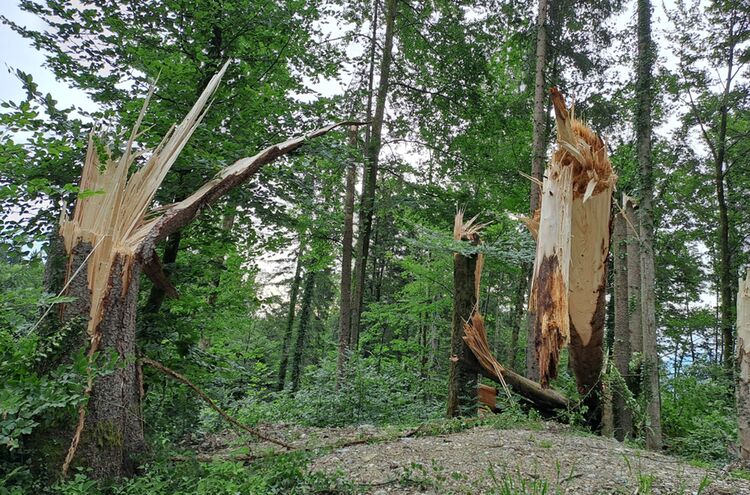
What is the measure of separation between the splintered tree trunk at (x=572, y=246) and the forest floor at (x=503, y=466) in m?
0.82

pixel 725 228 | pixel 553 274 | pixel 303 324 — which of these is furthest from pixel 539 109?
pixel 303 324

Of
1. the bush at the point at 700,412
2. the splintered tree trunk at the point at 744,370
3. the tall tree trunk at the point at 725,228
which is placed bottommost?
the bush at the point at 700,412

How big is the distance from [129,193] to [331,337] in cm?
1740

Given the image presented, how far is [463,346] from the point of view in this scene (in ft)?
23.2

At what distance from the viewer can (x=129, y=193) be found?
3.53m

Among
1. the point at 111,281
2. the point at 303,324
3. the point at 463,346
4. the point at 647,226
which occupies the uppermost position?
the point at 647,226

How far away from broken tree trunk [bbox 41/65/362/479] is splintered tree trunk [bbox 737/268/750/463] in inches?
244

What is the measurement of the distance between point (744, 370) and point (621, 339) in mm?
2082

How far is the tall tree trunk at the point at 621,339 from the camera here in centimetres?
578

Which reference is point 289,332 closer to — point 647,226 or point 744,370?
point 647,226

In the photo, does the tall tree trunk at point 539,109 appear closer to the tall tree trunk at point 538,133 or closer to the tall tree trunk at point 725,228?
the tall tree trunk at point 538,133

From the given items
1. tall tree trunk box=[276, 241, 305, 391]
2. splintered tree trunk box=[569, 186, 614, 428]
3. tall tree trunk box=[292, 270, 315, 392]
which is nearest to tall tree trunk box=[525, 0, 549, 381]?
splintered tree trunk box=[569, 186, 614, 428]

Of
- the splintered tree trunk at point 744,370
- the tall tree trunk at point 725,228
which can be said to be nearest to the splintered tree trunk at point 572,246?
the splintered tree trunk at point 744,370

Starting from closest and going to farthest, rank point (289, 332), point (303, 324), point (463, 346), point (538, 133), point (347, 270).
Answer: point (463, 346)
point (538, 133)
point (347, 270)
point (303, 324)
point (289, 332)
